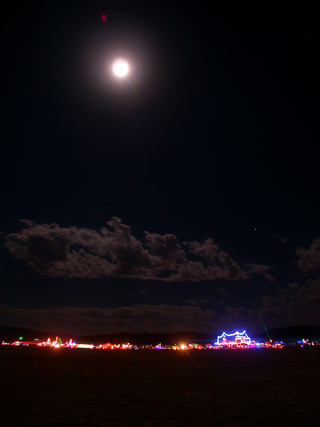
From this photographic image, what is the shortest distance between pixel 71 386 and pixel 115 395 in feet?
15.2

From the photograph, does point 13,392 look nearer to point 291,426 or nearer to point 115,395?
point 115,395

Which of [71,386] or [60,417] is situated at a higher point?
[71,386]

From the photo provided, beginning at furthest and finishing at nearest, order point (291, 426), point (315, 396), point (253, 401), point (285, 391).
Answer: point (285, 391) → point (315, 396) → point (253, 401) → point (291, 426)

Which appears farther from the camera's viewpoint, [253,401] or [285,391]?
[285,391]

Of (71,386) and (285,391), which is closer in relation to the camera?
(285,391)

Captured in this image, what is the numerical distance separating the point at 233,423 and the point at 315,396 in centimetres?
826

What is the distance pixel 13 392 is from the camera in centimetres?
1836

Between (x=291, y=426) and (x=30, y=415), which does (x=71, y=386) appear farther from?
(x=291, y=426)

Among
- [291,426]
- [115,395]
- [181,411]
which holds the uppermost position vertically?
[115,395]

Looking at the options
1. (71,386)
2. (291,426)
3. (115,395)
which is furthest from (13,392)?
(291,426)

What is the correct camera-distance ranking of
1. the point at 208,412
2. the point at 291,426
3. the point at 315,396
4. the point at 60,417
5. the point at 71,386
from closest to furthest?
1. the point at 291,426
2. the point at 60,417
3. the point at 208,412
4. the point at 315,396
5. the point at 71,386

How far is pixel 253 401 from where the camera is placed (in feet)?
52.2

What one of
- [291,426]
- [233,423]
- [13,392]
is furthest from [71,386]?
[291,426]

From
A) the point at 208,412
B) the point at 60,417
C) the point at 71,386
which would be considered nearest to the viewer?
the point at 60,417
